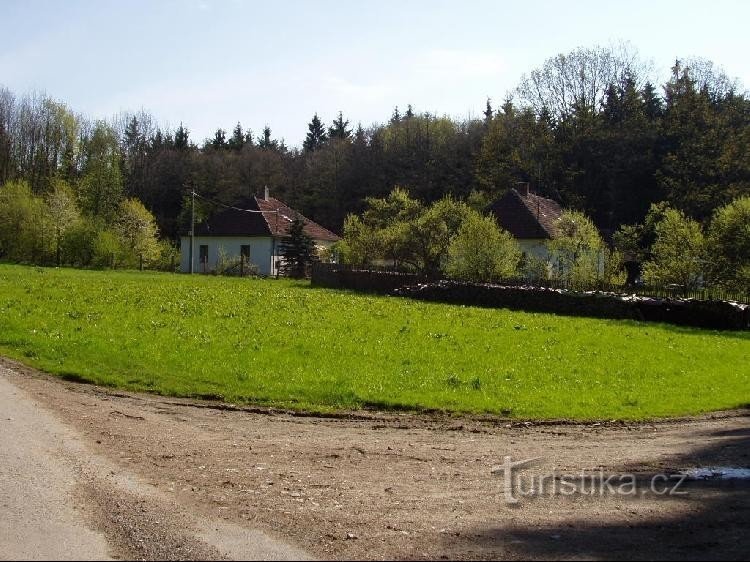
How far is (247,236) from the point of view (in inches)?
2657

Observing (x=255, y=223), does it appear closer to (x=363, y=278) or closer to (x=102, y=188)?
(x=102, y=188)

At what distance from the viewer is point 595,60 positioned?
70.9 m

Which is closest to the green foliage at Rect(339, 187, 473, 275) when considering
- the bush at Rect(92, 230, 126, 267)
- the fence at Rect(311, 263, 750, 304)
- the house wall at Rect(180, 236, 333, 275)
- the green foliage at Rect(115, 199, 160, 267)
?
the fence at Rect(311, 263, 750, 304)

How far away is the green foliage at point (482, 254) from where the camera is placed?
42.2m

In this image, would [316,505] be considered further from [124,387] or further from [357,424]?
[124,387]

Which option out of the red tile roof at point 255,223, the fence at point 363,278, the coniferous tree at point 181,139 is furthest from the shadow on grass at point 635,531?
the coniferous tree at point 181,139

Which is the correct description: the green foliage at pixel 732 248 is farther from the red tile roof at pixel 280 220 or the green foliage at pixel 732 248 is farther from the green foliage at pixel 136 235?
the green foliage at pixel 136 235

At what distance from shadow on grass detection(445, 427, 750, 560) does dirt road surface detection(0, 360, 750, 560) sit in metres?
0.02

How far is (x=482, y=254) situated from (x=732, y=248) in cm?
1252

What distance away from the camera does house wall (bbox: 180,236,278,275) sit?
2623 inches

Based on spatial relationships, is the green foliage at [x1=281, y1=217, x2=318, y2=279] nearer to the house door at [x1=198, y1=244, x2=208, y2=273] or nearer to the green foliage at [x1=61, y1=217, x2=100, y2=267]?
the house door at [x1=198, y1=244, x2=208, y2=273]

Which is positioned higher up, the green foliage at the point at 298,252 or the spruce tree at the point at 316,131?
the spruce tree at the point at 316,131

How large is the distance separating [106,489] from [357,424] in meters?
4.80

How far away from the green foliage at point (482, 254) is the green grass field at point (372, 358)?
15.2m
